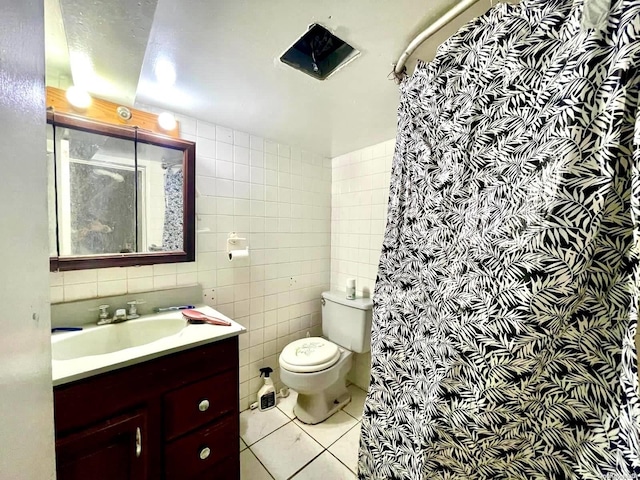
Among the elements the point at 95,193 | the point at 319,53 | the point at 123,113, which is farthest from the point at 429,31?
the point at 95,193

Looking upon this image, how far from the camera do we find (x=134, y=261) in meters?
1.22

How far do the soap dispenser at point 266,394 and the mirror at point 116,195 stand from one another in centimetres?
97

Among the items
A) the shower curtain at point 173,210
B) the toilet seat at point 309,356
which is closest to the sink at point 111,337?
the shower curtain at point 173,210

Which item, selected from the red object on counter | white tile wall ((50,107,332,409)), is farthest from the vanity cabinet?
white tile wall ((50,107,332,409))

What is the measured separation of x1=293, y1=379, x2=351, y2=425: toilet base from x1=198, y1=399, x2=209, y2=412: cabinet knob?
78 centimetres

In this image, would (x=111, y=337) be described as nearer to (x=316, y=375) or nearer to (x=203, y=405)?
(x=203, y=405)

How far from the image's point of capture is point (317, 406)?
64.3 inches

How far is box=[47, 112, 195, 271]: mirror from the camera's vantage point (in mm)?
1066

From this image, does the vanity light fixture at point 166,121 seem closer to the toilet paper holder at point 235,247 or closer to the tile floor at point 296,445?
the toilet paper holder at point 235,247

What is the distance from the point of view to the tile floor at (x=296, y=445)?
1.29 metres

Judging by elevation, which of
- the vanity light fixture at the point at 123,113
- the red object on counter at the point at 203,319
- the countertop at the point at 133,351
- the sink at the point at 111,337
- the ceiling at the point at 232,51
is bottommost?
the sink at the point at 111,337

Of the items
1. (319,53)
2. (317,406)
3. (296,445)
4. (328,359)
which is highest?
(319,53)

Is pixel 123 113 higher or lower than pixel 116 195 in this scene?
higher

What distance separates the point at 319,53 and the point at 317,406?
1.99 metres
